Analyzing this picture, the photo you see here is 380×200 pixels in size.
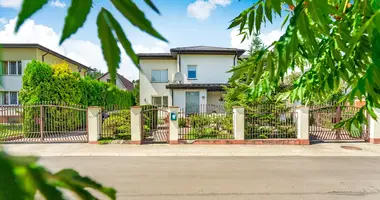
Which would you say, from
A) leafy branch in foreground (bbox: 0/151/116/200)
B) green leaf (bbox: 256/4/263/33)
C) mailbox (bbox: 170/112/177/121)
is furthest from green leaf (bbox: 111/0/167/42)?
mailbox (bbox: 170/112/177/121)

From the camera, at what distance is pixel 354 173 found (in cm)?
672

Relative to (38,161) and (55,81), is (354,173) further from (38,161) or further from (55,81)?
(55,81)

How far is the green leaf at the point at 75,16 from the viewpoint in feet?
1.38

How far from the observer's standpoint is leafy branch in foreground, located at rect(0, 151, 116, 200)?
37 cm

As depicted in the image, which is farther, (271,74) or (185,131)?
(185,131)

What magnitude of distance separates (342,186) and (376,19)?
5.78 metres

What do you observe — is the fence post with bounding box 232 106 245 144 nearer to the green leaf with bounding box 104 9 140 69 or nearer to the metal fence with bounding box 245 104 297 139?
the metal fence with bounding box 245 104 297 139

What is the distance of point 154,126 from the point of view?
14.2 metres

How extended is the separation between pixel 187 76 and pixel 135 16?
22.2 metres

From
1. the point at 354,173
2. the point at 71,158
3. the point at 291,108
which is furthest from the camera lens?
the point at 291,108

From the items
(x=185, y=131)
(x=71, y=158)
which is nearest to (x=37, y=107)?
(x=71, y=158)

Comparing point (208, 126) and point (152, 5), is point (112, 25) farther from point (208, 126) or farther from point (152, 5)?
point (208, 126)

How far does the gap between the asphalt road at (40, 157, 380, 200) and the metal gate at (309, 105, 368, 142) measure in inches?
117

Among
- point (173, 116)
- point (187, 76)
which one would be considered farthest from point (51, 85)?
point (187, 76)
